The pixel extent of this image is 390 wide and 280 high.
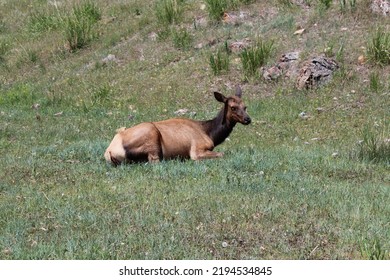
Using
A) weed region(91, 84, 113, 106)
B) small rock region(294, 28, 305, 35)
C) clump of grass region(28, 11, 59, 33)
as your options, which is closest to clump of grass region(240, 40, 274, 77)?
small rock region(294, 28, 305, 35)

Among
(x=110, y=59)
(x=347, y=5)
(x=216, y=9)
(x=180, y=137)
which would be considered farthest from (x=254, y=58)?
(x=180, y=137)

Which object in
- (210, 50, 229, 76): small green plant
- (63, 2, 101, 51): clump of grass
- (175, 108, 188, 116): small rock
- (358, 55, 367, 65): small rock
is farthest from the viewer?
(63, 2, 101, 51): clump of grass

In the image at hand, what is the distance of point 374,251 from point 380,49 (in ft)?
36.4

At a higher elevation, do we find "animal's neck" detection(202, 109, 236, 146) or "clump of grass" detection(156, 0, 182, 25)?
"animal's neck" detection(202, 109, 236, 146)

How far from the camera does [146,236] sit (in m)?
6.54

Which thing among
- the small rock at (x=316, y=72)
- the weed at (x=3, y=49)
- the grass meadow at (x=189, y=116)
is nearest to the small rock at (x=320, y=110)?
the grass meadow at (x=189, y=116)

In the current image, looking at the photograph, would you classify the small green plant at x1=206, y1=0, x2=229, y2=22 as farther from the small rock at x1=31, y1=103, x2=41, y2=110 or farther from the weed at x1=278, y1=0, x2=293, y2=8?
the small rock at x1=31, y1=103, x2=41, y2=110

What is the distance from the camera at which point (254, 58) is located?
1720cm

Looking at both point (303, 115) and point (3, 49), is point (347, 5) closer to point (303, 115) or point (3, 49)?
point (303, 115)

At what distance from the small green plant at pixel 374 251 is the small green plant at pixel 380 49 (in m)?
10.8

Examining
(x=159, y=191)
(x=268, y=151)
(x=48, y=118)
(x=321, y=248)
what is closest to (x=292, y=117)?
(x=268, y=151)

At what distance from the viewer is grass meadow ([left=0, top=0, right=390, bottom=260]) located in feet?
21.7

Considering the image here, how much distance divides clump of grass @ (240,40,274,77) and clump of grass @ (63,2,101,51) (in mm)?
6807

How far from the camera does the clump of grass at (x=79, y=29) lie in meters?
22.3
